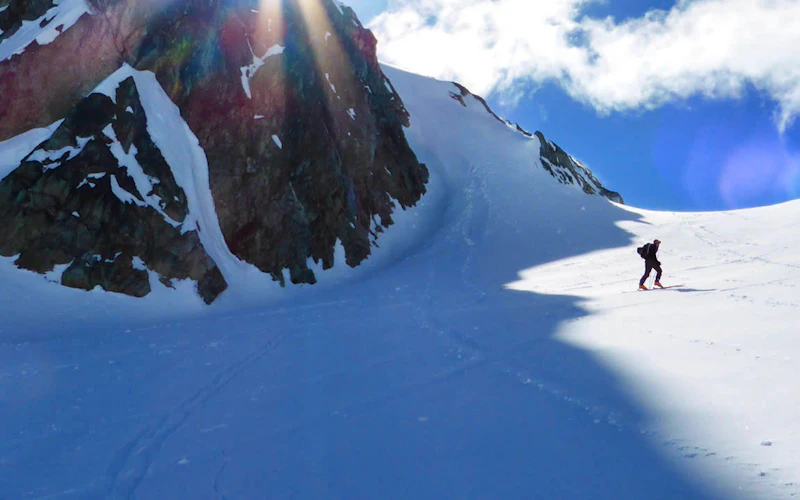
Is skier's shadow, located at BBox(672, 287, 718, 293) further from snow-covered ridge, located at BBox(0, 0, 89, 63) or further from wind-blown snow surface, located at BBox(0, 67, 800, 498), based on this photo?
snow-covered ridge, located at BBox(0, 0, 89, 63)

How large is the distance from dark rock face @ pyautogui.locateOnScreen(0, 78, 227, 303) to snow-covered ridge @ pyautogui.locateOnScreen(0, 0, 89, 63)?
12.0 ft

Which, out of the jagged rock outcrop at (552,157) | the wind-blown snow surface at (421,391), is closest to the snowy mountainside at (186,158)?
the wind-blown snow surface at (421,391)

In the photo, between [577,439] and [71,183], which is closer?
[577,439]

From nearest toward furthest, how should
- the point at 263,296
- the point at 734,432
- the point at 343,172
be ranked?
1. the point at 734,432
2. the point at 263,296
3. the point at 343,172

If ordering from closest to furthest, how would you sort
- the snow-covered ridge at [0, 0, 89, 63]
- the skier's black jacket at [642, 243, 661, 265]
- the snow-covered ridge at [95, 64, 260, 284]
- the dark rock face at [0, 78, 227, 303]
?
the skier's black jacket at [642, 243, 661, 265], the dark rock face at [0, 78, 227, 303], the snow-covered ridge at [95, 64, 260, 284], the snow-covered ridge at [0, 0, 89, 63]

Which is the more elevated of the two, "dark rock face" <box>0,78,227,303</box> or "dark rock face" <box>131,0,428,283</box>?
"dark rock face" <box>131,0,428,283</box>

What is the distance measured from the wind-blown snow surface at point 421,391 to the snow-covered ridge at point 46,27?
10.1 m

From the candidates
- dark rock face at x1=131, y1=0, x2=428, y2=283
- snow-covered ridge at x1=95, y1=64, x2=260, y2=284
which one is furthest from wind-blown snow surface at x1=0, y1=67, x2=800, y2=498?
dark rock face at x1=131, y1=0, x2=428, y2=283

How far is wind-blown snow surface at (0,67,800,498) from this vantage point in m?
4.52

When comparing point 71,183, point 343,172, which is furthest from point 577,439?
point 343,172

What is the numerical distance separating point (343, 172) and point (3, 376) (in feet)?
63.7

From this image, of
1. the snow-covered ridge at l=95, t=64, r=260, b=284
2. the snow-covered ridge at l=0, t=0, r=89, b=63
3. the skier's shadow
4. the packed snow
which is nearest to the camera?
the skier's shadow

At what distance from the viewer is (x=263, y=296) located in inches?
739

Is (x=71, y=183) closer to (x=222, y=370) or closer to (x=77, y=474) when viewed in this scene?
(x=222, y=370)
